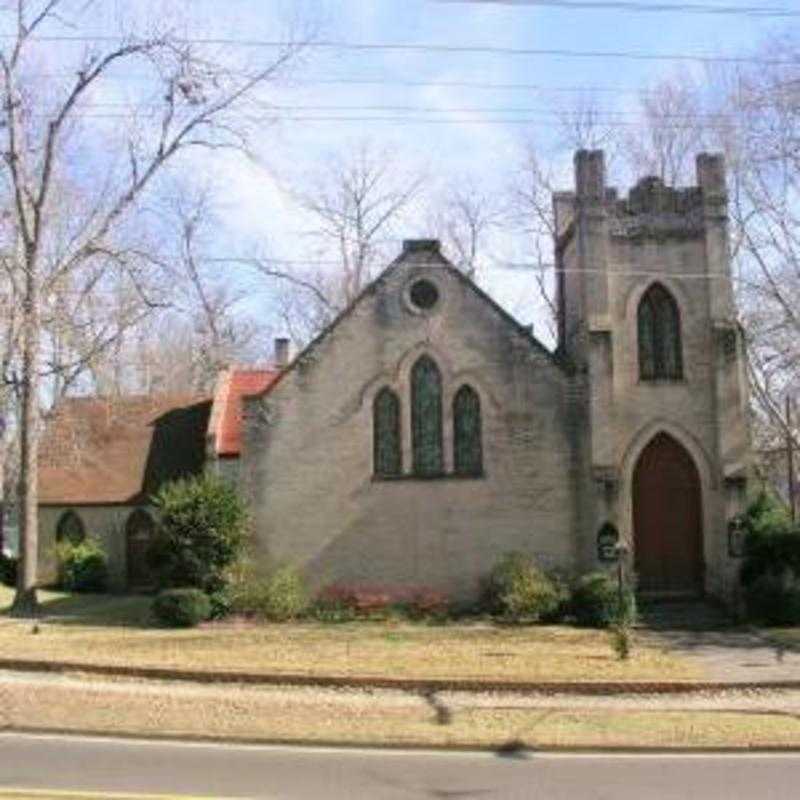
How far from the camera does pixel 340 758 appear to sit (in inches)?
555

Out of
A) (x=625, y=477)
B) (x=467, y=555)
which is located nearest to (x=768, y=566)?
(x=625, y=477)

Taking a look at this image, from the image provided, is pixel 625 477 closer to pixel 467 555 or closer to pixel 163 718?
pixel 467 555

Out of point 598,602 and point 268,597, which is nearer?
point 598,602

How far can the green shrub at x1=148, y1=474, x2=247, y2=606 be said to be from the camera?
2855 centimetres

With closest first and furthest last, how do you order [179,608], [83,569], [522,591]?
[179,608] < [522,591] < [83,569]

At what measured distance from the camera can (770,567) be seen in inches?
1118

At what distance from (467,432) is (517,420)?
3.58 ft

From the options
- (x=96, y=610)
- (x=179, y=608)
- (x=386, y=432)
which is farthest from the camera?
(x=96, y=610)

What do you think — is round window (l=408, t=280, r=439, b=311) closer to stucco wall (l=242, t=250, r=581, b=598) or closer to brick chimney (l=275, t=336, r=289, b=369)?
stucco wall (l=242, t=250, r=581, b=598)

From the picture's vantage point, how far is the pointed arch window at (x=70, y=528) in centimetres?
4094

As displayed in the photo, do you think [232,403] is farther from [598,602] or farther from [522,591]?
[598,602]

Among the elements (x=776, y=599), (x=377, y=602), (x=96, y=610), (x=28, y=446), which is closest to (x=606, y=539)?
(x=776, y=599)

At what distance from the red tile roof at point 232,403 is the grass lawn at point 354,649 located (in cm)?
597

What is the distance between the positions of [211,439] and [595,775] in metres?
22.4
